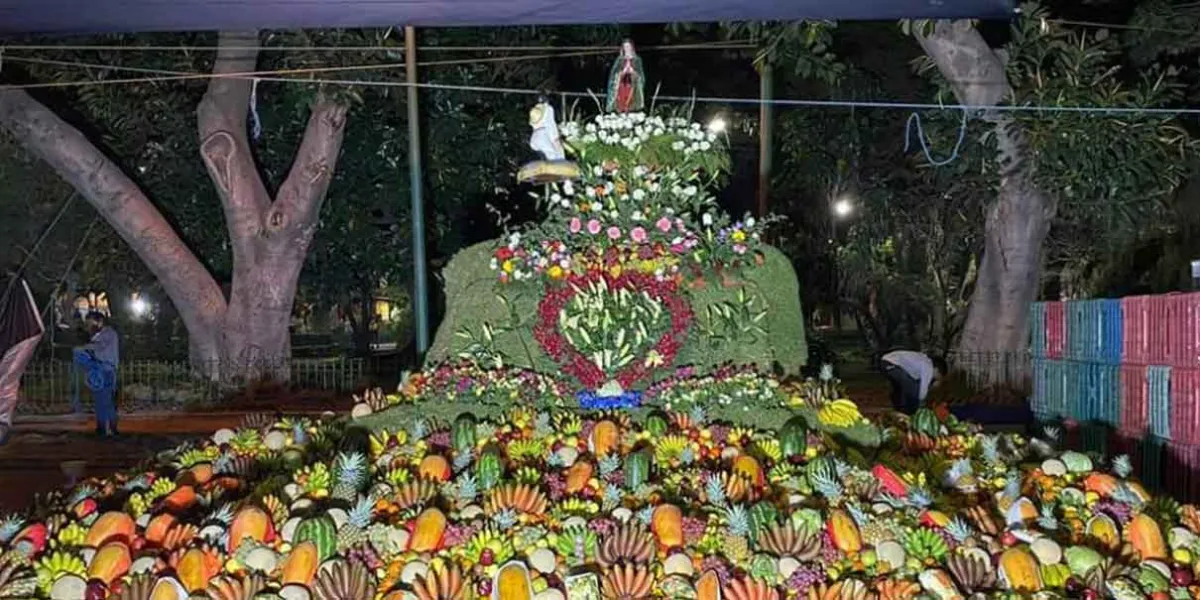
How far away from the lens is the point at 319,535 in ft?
14.5

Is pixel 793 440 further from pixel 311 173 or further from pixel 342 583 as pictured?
pixel 311 173

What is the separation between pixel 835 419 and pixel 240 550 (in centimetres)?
317

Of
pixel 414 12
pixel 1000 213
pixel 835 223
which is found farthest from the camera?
pixel 835 223

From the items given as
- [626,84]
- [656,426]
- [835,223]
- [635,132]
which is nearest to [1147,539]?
[656,426]

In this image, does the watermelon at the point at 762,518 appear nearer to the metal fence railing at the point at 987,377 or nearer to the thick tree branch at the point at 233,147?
the metal fence railing at the point at 987,377

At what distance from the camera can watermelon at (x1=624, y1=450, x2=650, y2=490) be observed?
5.07 meters

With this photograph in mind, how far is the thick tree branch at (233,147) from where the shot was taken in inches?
600

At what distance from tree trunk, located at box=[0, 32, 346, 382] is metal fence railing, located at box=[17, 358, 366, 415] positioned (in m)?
0.17

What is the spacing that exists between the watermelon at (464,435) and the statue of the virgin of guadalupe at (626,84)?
248cm

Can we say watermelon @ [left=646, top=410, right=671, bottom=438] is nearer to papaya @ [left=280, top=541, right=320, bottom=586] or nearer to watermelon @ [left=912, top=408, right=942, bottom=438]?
watermelon @ [left=912, top=408, right=942, bottom=438]

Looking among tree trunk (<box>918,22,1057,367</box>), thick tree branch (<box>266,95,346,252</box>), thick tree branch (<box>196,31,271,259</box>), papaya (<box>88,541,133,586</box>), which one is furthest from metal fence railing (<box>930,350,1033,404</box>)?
papaya (<box>88,541,133,586</box>)

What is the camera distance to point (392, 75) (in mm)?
15414

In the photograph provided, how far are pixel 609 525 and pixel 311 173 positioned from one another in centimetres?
1215

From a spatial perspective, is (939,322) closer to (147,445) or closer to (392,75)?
(392,75)
